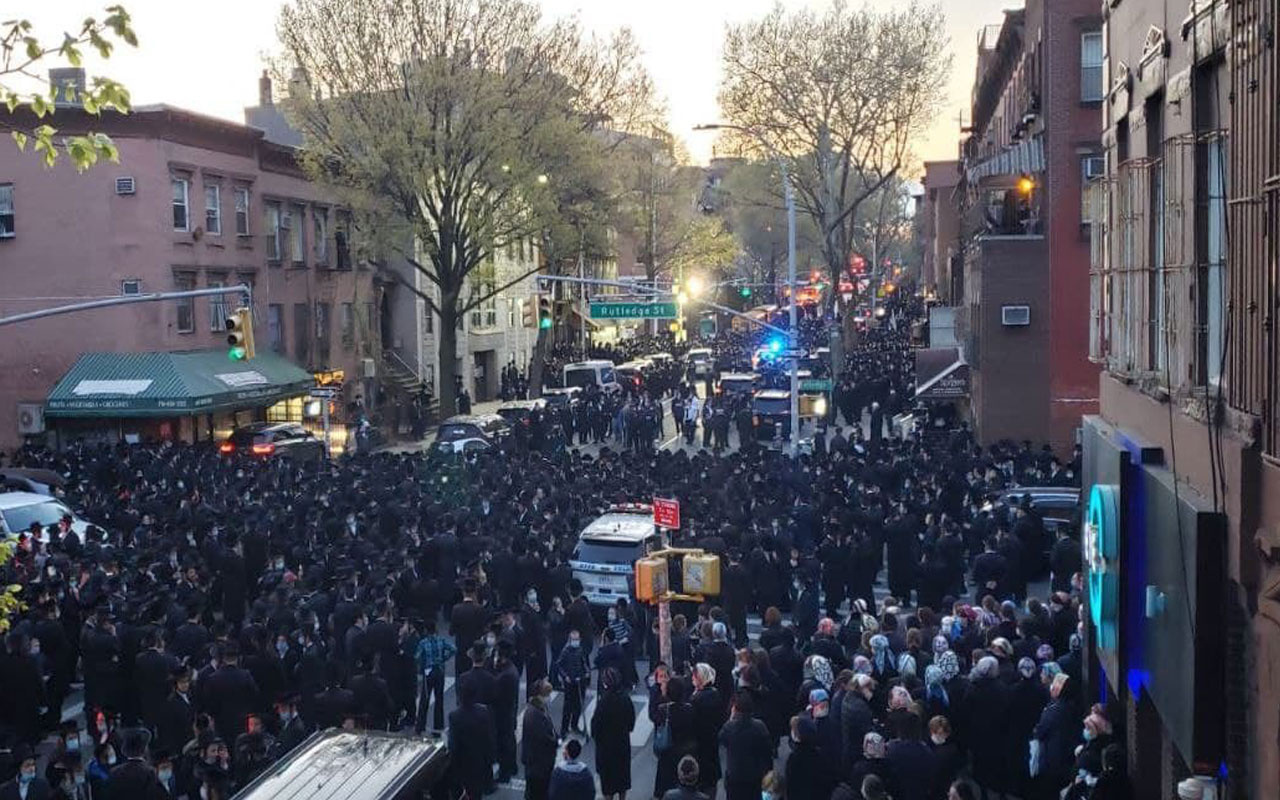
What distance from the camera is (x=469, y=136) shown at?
3903 centimetres

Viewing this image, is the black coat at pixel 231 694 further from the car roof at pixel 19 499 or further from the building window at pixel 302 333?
the building window at pixel 302 333

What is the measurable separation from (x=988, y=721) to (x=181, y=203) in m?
33.4

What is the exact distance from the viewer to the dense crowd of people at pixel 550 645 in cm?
1150

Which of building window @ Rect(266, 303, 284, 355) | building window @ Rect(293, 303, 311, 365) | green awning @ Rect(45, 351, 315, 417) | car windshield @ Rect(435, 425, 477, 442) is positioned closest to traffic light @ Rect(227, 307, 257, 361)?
car windshield @ Rect(435, 425, 477, 442)

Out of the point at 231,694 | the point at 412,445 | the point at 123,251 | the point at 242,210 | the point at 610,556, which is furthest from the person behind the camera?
the point at 412,445

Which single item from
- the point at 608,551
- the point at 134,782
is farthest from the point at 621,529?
the point at 134,782

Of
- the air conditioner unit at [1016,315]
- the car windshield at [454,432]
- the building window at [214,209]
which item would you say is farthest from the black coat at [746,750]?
the building window at [214,209]

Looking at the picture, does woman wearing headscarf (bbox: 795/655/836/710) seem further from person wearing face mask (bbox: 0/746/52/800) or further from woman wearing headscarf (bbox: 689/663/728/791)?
person wearing face mask (bbox: 0/746/52/800)

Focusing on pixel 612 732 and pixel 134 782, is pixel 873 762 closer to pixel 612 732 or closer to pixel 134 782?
pixel 612 732

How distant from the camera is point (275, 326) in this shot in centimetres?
4444

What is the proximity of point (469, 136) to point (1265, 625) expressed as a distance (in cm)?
3362

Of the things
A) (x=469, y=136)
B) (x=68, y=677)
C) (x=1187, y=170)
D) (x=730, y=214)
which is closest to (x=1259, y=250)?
(x=1187, y=170)

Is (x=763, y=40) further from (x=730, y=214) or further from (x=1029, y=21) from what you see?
(x=730, y=214)

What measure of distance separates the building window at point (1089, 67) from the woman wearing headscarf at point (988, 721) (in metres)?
22.7
